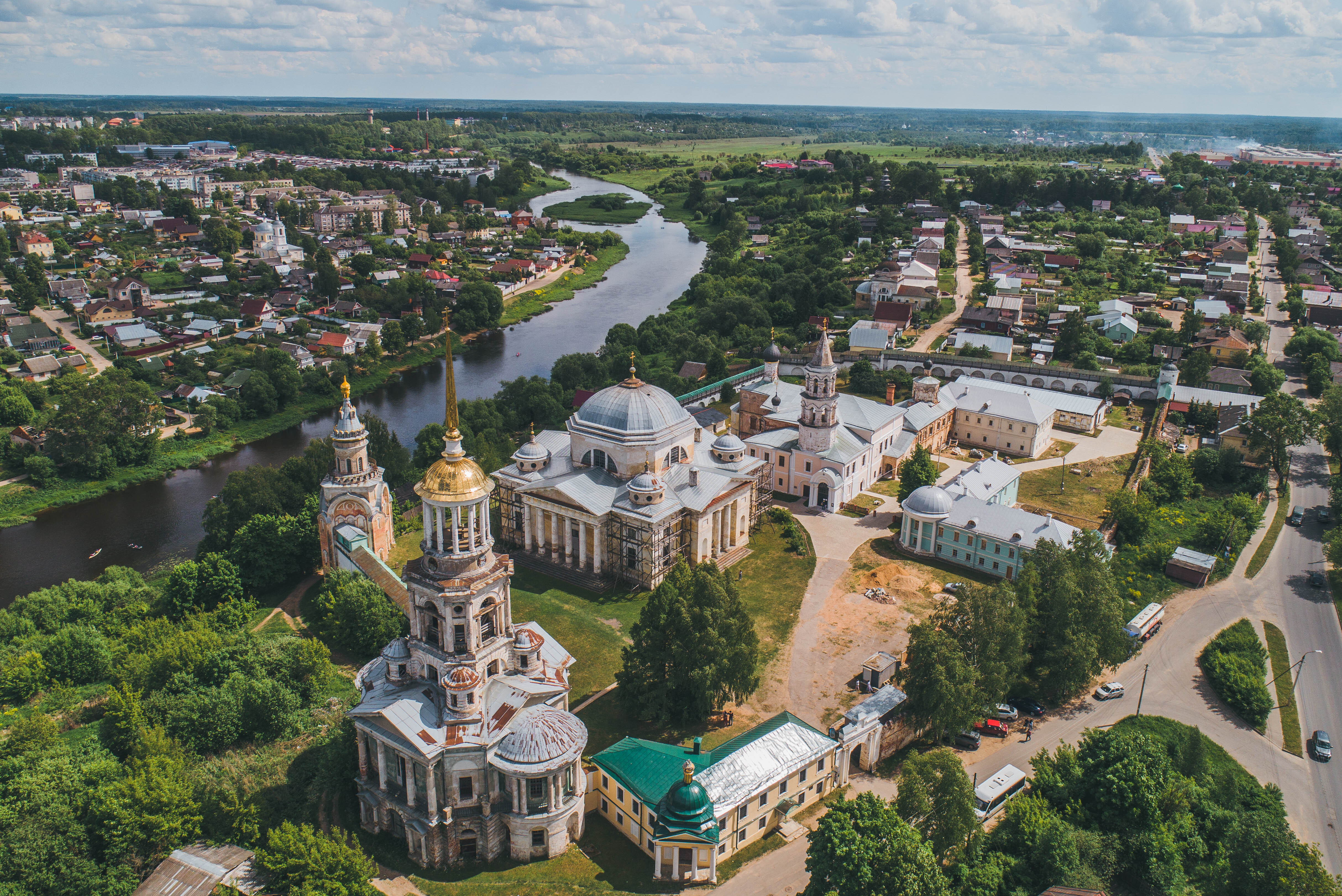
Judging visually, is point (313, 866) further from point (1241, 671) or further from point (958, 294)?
point (958, 294)

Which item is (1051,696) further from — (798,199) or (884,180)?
(884,180)

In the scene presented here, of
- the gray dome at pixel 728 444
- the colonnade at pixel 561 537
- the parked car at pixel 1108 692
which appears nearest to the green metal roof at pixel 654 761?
the parked car at pixel 1108 692

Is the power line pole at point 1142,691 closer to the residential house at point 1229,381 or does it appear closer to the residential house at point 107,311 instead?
the residential house at point 1229,381

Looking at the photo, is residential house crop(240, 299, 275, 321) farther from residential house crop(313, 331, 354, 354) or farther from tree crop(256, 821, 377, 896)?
tree crop(256, 821, 377, 896)

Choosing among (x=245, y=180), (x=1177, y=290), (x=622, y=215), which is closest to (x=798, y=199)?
(x=622, y=215)

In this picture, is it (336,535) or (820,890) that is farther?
(336,535)

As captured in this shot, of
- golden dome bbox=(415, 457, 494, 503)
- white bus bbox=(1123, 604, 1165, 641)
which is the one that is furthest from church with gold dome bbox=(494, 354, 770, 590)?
white bus bbox=(1123, 604, 1165, 641)

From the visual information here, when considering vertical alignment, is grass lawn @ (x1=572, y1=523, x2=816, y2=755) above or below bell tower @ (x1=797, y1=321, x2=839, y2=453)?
below
